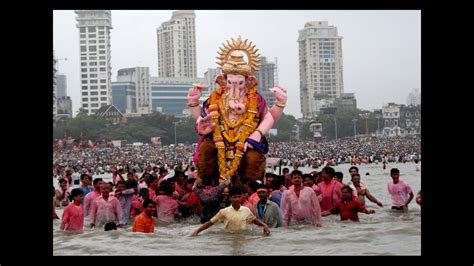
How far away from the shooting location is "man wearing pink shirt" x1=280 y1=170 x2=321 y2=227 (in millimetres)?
12102

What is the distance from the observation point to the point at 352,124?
8762 cm

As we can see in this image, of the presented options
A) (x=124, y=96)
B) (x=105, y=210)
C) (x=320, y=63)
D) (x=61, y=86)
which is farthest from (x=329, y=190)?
(x=61, y=86)

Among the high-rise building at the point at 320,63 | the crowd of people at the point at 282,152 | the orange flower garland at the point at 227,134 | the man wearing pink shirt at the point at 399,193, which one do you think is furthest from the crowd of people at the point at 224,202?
the high-rise building at the point at 320,63

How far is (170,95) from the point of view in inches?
4254

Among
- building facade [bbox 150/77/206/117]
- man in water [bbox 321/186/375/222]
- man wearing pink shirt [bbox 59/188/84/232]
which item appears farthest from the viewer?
building facade [bbox 150/77/206/117]

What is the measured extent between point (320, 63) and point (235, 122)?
103527mm

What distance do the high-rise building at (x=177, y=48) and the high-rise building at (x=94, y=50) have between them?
286 inches

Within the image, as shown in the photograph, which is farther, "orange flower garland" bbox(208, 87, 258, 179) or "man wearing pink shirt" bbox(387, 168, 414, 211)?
"man wearing pink shirt" bbox(387, 168, 414, 211)

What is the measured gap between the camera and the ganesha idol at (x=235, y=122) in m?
13.9

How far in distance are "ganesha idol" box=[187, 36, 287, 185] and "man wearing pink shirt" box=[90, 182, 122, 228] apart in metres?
1.82

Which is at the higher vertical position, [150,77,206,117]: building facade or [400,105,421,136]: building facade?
[150,77,206,117]: building facade

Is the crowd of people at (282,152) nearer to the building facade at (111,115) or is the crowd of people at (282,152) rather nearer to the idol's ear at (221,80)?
the building facade at (111,115)

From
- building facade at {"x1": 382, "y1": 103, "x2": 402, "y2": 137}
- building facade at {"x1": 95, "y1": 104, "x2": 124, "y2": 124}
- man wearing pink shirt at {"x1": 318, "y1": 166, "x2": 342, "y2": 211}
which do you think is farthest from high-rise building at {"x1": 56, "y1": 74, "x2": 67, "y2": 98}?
man wearing pink shirt at {"x1": 318, "y1": 166, "x2": 342, "y2": 211}

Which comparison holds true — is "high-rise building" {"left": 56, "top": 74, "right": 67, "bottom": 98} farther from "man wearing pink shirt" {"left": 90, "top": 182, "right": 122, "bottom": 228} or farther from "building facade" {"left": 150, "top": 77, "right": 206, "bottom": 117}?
"man wearing pink shirt" {"left": 90, "top": 182, "right": 122, "bottom": 228}
